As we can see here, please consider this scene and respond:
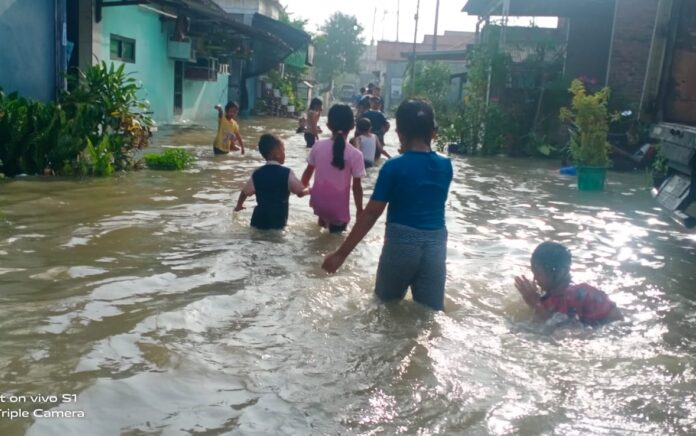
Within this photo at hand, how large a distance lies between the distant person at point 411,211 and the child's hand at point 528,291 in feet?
2.38

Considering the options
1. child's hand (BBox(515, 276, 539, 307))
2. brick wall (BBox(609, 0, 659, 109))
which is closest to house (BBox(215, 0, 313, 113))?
brick wall (BBox(609, 0, 659, 109))

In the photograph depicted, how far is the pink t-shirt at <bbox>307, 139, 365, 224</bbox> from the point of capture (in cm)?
659

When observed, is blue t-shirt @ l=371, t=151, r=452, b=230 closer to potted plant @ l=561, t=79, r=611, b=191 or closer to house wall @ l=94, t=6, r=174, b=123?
potted plant @ l=561, t=79, r=611, b=191

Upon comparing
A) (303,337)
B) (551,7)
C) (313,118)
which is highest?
(551,7)

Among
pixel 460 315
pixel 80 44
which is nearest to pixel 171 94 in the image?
pixel 80 44

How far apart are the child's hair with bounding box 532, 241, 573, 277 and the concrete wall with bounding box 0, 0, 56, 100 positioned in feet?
28.6

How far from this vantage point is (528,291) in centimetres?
486

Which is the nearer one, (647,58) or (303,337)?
(303,337)

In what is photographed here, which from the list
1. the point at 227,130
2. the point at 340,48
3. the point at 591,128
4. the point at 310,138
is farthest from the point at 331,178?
the point at 340,48

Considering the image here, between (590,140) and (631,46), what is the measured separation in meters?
7.38

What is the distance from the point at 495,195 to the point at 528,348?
6.79m

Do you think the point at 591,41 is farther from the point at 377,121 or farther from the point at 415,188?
the point at 415,188

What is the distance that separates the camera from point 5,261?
5531 millimetres

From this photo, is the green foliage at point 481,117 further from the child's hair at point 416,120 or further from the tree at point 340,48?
the tree at point 340,48
